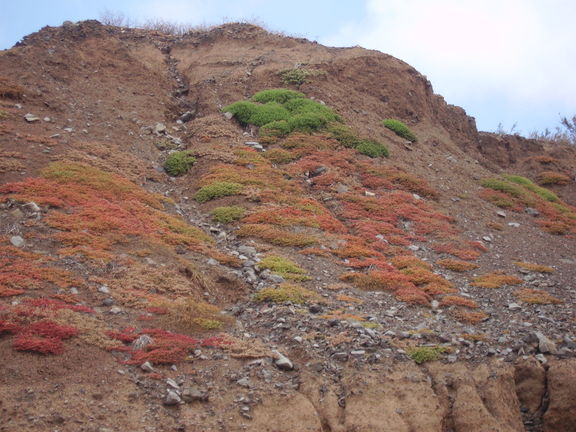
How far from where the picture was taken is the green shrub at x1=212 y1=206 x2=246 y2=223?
68.0ft

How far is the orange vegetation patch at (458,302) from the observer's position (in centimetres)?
1568

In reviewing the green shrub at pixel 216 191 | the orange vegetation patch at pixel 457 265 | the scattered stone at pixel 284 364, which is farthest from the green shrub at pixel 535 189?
the scattered stone at pixel 284 364

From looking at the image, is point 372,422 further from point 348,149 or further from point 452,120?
point 452,120

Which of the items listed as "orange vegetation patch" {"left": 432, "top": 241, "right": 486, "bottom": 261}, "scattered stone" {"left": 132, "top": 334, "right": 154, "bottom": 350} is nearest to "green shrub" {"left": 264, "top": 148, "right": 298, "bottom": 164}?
"orange vegetation patch" {"left": 432, "top": 241, "right": 486, "bottom": 261}

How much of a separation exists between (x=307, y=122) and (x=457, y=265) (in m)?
13.9

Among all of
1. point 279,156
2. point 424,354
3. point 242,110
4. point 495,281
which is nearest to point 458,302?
point 495,281

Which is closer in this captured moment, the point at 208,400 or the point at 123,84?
the point at 208,400

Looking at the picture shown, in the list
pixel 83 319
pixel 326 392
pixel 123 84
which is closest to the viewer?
pixel 326 392

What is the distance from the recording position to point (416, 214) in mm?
23797

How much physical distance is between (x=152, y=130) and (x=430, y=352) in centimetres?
2094

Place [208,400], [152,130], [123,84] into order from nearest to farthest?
[208,400] < [152,130] < [123,84]

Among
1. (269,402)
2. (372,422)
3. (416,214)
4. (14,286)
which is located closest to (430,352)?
(372,422)

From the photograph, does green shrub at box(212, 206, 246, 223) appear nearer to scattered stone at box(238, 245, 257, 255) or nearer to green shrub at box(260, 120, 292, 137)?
scattered stone at box(238, 245, 257, 255)

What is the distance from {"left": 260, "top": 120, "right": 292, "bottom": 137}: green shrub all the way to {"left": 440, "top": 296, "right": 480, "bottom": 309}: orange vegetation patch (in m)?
15.9
